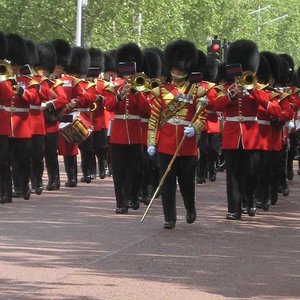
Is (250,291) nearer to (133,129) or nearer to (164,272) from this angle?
(164,272)

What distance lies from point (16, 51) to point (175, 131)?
4530 mm

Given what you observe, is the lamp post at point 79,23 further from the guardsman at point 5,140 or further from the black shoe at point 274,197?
the guardsman at point 5,140

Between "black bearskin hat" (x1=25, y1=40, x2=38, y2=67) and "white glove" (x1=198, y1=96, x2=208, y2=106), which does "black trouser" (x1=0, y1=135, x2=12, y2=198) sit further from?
"white glove" (x1=198, y1=96, x2=208, y2=106)

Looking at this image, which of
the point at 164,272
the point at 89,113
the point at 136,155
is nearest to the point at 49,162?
the point at 89,113

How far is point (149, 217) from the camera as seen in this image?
1656 centimetres

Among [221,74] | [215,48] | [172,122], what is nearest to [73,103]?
[221,74]

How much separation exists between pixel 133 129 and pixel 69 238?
10.2 ft

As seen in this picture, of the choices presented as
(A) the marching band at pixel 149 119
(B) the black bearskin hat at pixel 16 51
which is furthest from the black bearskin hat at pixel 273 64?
(B) the black bearskin hat at pixel 16 51

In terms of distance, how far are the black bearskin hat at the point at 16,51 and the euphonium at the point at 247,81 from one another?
13.2 feet

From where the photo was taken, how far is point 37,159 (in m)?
19.4

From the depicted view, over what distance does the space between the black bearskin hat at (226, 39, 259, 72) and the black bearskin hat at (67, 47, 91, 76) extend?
5333mm

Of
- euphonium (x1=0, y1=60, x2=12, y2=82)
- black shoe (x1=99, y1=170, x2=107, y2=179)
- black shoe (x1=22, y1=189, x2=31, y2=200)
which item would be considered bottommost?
black shoe (x1=99, y1=170, x2=107, y2=179)

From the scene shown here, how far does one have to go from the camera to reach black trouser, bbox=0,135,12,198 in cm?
1784

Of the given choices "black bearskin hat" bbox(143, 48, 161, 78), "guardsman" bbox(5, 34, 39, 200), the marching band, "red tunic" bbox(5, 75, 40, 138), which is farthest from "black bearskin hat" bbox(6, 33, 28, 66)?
"black bearskin hat" bbox(143, 48, 161, 78)
